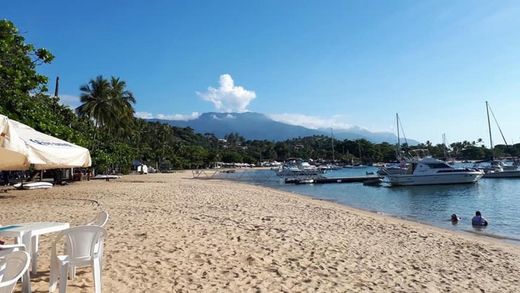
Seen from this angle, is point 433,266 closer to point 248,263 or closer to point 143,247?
point 248,263

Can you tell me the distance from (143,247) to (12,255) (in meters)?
4.34

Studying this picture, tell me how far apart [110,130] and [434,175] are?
45.5m

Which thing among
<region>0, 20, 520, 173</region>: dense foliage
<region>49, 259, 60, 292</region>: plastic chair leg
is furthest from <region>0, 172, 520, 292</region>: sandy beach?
<region>0, 20, 520, 173</region>: dense foliage

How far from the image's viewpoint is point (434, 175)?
151ft

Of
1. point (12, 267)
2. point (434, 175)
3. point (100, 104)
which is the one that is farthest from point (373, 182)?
point (12, 267)

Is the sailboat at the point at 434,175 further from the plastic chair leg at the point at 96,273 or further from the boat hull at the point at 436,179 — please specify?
the plastic chair leg at the point at 96,273

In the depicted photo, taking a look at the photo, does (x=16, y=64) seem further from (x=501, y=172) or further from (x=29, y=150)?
(x=501, y=172)

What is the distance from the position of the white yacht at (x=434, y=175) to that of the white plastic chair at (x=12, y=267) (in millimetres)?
46599

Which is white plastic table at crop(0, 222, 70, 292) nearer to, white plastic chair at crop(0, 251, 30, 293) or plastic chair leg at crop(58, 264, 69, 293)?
plastic chair leg at crop(58, 264, 69, 293)

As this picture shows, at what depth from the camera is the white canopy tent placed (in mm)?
5043

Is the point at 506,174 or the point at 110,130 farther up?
the point at 110,130

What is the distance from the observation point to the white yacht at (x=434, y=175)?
46000mm

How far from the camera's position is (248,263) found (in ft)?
23.2

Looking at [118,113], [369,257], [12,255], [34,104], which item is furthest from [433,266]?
[118,113]
